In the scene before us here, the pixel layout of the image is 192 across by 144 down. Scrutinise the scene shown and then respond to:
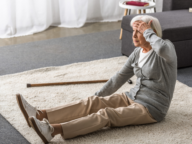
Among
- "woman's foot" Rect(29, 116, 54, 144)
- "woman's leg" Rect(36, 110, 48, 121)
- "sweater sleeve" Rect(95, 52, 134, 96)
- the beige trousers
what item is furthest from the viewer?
"sweater sleeve" Rect(95, 52, 134, 96)

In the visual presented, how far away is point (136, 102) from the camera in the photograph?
5.63 ft

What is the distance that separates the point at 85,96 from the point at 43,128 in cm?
74

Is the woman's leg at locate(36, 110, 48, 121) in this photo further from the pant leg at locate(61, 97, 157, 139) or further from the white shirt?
the white shirt

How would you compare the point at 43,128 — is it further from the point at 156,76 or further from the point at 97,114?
the point at 156,76

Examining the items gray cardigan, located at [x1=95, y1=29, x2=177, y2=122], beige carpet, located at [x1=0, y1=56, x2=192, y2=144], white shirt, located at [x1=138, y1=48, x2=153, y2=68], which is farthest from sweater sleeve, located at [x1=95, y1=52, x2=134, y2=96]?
beige carpet, located at [x1=0, y1=56, x2=192, y2=144]

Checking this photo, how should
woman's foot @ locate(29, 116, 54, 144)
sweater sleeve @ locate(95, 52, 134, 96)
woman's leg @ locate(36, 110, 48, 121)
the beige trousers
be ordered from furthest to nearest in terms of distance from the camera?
1. sweater sleeve @ locate(95, 52, 134, 96)
2. woman's leg @ locate(36, 110, 48, 121)
3. the beige trousers
4. woman's foot @ locate(29, 116, 54, 144)

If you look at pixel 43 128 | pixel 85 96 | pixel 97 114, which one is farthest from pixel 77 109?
pixel 85 96

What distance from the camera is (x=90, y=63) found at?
2820 millimetres

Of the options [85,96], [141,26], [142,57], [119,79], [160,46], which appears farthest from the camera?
[85,96]

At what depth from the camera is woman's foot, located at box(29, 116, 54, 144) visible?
1.44 meters

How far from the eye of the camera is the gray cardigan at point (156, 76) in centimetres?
150

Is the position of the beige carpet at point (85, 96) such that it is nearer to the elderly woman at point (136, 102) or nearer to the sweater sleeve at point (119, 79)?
the elderly woman at point (136, 102)

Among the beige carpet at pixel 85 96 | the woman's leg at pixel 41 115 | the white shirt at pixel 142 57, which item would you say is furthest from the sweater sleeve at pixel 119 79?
the woman's leg at pixel 41 115

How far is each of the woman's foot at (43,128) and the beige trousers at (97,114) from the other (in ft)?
0.26
